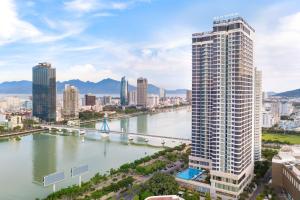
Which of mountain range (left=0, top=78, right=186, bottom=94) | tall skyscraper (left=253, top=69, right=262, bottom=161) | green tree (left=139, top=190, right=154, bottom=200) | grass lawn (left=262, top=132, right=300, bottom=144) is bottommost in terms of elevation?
green tree (left=139, top=190, right=154, bottom=200)

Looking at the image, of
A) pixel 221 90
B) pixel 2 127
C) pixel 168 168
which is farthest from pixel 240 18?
pixel 2 127

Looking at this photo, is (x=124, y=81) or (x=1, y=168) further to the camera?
(x=124, y=81)

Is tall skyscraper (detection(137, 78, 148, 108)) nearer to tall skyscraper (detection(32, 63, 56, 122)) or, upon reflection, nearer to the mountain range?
tall skyscraper (detection(32, 63, 56, 122))

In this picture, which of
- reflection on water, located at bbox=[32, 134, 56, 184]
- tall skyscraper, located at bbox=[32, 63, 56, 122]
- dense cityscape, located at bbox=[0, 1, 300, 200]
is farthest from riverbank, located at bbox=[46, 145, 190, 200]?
tall skyscraper, located at bbox=[32, 63, 56, 122]

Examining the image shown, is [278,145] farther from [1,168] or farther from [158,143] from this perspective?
[1,168]

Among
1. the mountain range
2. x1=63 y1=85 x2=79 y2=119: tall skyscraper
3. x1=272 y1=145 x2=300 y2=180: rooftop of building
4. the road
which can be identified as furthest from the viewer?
the mountain range

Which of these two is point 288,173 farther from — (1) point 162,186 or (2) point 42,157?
(2) point 42,157

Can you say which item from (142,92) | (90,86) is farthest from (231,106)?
(90,86)
